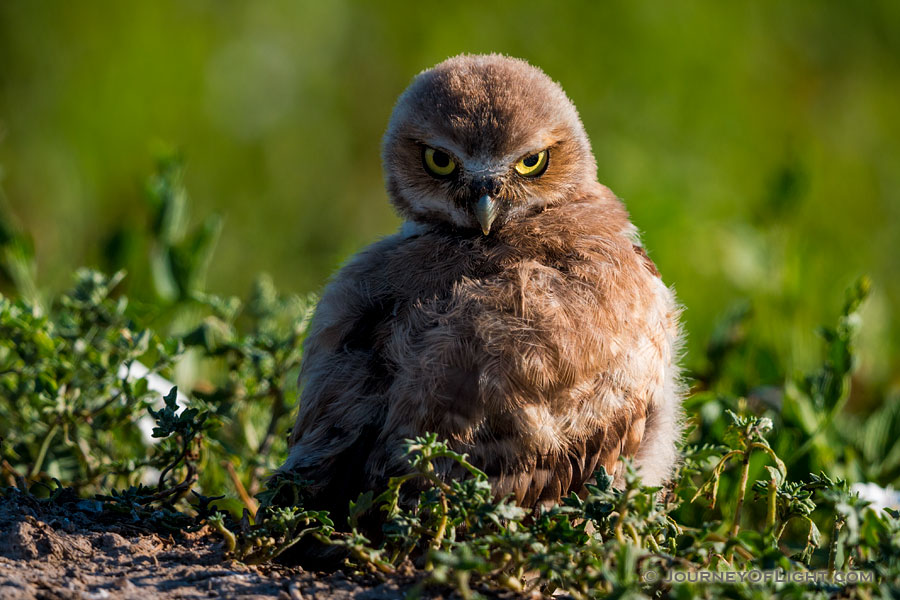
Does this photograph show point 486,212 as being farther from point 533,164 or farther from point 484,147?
point 533,164

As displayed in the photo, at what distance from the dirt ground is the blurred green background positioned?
3.75 meters

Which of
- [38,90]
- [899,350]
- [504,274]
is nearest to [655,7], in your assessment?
[899,350]

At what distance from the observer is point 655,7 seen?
10.4 metres

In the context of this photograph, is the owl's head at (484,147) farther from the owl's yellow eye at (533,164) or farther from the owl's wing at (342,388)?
the owl's wing at (342,388)

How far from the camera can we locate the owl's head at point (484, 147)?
4012mm

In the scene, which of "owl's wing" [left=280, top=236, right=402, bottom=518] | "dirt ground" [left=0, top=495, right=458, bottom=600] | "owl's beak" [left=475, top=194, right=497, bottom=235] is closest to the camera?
"dirt ground" [left=0, top=495, right=458, bottom=600]

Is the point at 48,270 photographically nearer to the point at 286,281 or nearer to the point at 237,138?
the point at 286,281

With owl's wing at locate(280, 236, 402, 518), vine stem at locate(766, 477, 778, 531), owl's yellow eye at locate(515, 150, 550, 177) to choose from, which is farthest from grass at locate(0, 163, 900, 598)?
owl's yellow eye at locate(515, 150, 550, 177)

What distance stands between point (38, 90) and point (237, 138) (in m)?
1.83

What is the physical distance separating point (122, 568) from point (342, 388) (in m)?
0.92

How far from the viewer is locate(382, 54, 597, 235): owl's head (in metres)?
4.01

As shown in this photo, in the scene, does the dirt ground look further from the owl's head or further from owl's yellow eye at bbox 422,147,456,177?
owl's yellow eye at bbox 422,147,456,177

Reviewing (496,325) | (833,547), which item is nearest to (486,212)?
(496,325)

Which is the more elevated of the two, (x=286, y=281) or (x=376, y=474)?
(x=286, y=281)
